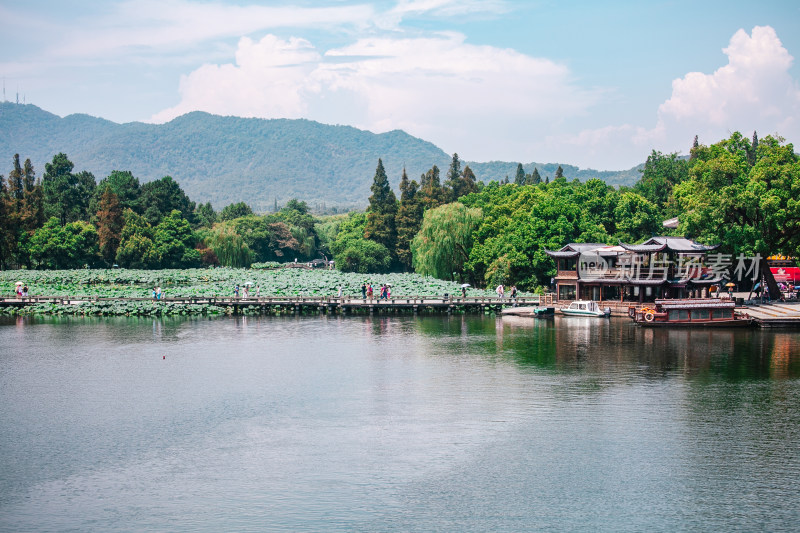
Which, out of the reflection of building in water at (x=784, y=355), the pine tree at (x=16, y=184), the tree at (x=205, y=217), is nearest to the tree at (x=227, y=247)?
the pine tree at (x=16, y=184)

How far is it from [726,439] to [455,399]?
1108 centimetres

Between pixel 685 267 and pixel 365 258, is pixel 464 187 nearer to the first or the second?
pixel 365 258

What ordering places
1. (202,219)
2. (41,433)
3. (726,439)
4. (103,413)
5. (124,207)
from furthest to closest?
(202,219), (124,207), (103,413), (41,433), (726,439)

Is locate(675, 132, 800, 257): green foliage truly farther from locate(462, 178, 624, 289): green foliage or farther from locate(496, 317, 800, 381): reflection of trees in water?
locate(462, 178, 624, 289): green foliage

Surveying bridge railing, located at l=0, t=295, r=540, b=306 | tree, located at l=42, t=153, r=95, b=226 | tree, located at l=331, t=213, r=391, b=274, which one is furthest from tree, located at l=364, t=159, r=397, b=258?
tree, located at l=42, t=153, r=95, b=226

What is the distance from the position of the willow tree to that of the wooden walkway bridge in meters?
13.0

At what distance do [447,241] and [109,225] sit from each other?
56.9m

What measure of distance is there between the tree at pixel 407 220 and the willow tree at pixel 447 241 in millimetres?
25510

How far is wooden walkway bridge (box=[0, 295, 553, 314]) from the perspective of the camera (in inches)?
2650

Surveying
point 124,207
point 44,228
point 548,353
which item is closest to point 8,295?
point 44,228

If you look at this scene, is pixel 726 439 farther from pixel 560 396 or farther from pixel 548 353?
pixel 548 353

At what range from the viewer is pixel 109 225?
11319 cm

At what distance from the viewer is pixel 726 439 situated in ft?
91.2

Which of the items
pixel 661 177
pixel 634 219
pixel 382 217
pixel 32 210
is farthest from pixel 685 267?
pixel 32 210
